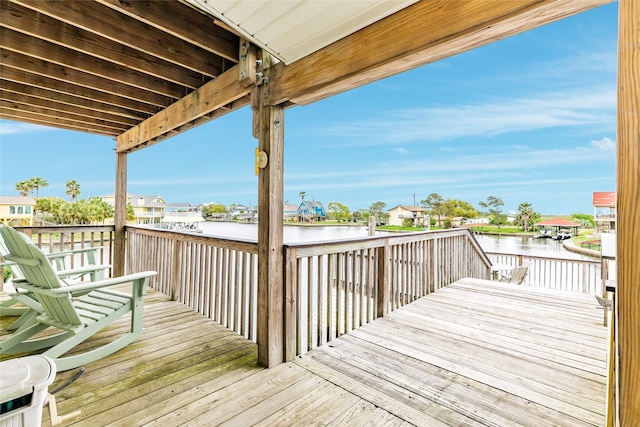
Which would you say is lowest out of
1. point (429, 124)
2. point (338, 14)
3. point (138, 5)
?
point (338, 14)

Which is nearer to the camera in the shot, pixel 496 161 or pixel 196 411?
pixel 196 411

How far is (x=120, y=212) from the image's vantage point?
4805 millimetres

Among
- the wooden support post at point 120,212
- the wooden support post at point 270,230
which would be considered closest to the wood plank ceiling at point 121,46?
the wooden support post at point 270,230

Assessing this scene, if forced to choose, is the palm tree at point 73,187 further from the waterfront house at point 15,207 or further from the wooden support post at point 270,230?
the wooden support post at point 270,230

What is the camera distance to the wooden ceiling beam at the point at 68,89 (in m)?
2.85

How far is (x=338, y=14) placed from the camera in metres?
1.59

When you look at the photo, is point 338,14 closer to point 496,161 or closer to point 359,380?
point 359,380

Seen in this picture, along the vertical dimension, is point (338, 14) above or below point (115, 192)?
above

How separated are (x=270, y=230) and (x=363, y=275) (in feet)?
4.42

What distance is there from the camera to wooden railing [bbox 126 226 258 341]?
281 cm

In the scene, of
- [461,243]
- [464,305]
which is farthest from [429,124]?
[464,305]

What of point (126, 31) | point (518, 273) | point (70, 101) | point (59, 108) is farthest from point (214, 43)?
point (518, 273)

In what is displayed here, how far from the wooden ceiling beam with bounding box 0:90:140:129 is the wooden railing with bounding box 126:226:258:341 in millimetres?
1587

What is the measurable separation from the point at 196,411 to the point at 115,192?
13.6 feet
